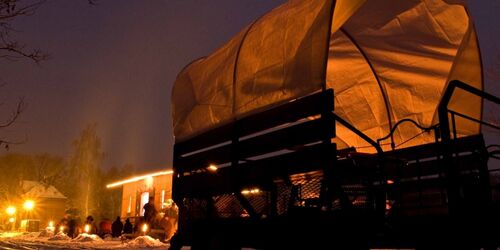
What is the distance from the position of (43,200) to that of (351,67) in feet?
243

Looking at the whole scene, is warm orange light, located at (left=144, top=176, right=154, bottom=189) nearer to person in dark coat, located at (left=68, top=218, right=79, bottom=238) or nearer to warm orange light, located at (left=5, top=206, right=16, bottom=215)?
person in dark coat, located at (left=68, top=218, right=79, bottom=238)

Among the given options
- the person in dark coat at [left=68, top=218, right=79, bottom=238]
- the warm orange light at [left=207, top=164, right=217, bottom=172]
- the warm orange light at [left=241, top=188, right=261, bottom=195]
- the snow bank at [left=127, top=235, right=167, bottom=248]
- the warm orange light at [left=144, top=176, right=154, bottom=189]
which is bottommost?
the snow bank at [left=127, top=235, right=167, bottom=248]

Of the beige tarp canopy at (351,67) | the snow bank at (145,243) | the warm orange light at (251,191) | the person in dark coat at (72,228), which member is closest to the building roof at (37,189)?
the person in dark coat at (72,228)

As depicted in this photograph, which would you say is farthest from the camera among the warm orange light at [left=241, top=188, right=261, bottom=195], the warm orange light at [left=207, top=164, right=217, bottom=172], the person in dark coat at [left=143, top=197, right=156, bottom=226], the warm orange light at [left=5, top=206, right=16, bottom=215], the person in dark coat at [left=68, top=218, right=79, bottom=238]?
the warm orange light at [left=5, top=206, right=16, bottom=215]

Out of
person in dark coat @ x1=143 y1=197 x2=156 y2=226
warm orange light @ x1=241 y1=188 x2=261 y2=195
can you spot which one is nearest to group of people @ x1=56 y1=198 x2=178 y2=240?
person in dark coat @ x1=143 y1=197 x2=156 y2=226

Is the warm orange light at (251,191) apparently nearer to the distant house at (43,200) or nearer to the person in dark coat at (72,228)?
the person in dark coat at (72,228)

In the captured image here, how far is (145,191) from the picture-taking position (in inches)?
1198

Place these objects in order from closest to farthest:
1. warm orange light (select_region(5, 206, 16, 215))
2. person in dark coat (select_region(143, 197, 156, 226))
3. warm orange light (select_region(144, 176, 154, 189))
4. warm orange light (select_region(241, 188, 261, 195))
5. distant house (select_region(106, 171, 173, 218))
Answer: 1. warm orange light (select_region(241, 188, 261, 195))
2. person in dark coat (select_region(143, 197, 156, 226))
3. distant house (select_region(106, 171, 173, 218))
4. warm orange light (select_region(144, 176, 154, 189))
5. warm orange light (select_region(5, 206, 16, 215))

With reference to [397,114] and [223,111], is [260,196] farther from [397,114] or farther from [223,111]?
[397,114]

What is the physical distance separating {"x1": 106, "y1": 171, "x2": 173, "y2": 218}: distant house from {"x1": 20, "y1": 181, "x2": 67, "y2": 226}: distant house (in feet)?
128

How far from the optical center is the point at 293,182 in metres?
5.50

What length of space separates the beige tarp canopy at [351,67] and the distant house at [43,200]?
6643 cm

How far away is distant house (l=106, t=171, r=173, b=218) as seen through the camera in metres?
28.5

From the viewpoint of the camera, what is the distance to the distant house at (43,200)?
69.8 metres
